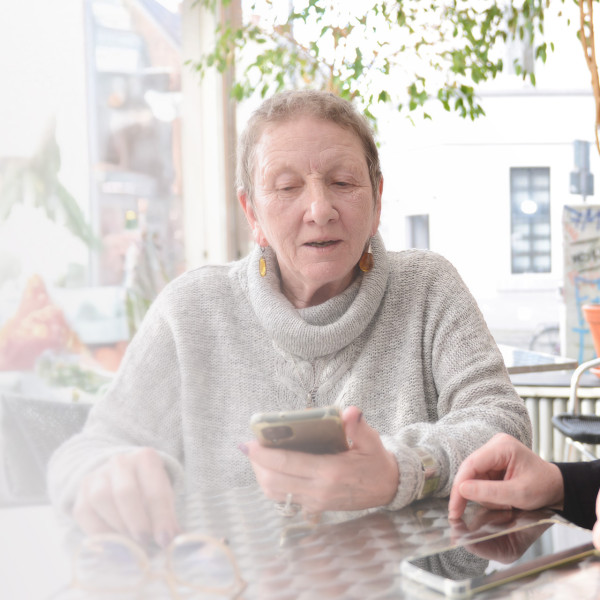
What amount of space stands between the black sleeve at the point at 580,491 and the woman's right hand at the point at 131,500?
424mm

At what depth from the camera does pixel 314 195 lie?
1.11m

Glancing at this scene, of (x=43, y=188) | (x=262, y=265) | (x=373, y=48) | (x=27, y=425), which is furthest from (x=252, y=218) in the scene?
(x=373, y=48)

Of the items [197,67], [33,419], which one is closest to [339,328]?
[33,419]

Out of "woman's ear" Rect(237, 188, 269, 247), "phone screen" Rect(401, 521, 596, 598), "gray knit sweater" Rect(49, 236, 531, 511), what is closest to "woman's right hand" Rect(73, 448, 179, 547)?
"phone screen" Rect(401, 521, 596, 598)

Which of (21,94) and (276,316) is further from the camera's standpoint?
(21,94)

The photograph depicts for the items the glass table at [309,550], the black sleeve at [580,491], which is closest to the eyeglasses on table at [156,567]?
the glass table at [309,550]

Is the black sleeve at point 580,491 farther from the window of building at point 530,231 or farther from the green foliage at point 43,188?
the window of building at point 530,231

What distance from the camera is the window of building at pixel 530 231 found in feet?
19.8

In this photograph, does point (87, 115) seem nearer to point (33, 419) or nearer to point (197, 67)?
point (197, 67)

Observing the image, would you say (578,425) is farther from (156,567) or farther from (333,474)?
(156,567)

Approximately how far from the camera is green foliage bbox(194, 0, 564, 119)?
239 cm

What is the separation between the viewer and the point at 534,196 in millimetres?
6203

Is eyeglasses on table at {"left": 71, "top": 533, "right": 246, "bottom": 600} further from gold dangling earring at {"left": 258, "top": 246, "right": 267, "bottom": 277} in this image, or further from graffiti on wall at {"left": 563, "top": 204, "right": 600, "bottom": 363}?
graffiti on wall at {"left": 563, "top": 204, "right": 600, "bottom": 363}

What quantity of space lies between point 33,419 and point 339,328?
1.02 metres
